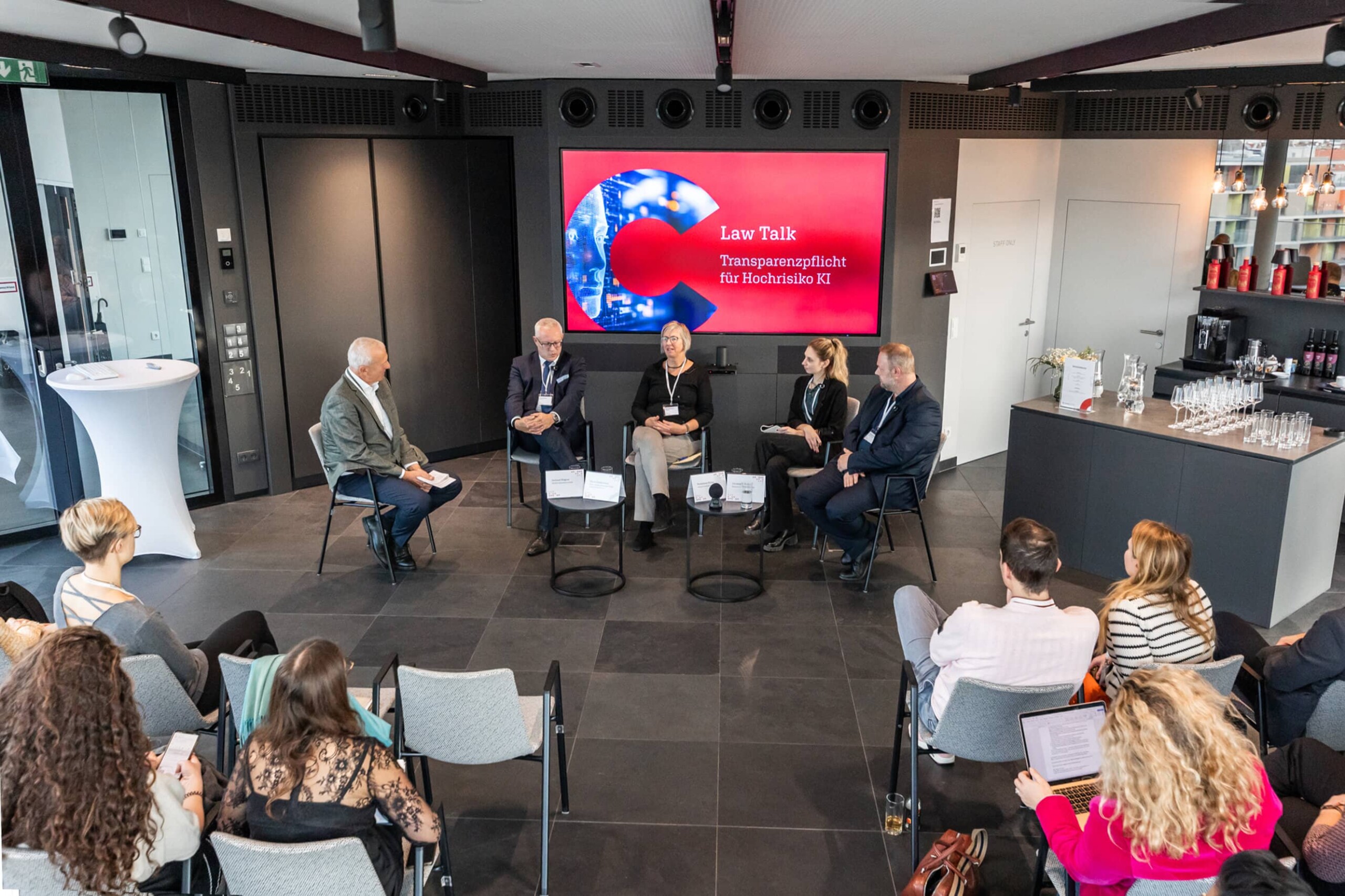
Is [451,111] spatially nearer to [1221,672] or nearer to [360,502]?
[360,502]

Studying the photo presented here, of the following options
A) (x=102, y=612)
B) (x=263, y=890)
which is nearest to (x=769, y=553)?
(x=102, y=612)

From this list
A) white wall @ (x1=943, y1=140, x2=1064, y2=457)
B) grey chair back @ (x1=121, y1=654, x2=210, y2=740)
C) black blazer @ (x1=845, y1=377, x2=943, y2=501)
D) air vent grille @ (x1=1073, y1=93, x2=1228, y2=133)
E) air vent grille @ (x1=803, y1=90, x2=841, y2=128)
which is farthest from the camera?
white wall @ (x1=943, y1=140, x2=1064, y2=457)

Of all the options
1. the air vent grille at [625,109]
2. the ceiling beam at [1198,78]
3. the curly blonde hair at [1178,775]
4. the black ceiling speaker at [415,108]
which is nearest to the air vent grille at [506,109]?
the black ceiling speaker at [415,108]

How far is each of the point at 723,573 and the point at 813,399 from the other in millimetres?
1290

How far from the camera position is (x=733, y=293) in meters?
7.46

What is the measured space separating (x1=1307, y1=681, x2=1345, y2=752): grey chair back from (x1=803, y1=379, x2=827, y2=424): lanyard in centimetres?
347

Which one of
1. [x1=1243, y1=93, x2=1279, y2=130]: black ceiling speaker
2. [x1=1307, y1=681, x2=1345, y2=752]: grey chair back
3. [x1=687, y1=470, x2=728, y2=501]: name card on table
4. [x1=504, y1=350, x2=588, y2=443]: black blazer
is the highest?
[x1=1243, y1=93, x2=1279, y2=130]: black ceiling speaker

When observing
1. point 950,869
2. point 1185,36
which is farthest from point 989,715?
point 1185,36

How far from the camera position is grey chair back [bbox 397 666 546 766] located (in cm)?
325

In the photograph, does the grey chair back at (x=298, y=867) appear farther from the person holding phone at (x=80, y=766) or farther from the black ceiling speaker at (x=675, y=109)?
the black ceiling speaker at (x=675, y=109)

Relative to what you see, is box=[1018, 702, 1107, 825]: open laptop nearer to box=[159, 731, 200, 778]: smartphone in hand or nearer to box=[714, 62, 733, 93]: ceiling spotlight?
box=[159, 731, 200, 778]: smartphone in hand

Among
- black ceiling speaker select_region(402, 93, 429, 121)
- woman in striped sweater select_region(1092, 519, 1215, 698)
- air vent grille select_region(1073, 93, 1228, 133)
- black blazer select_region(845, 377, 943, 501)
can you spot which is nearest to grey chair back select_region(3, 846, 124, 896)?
woman in striped sweater select_region(1092, 519, 1215, 698)

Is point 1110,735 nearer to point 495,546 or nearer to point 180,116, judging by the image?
point 495,546

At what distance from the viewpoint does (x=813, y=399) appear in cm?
662
